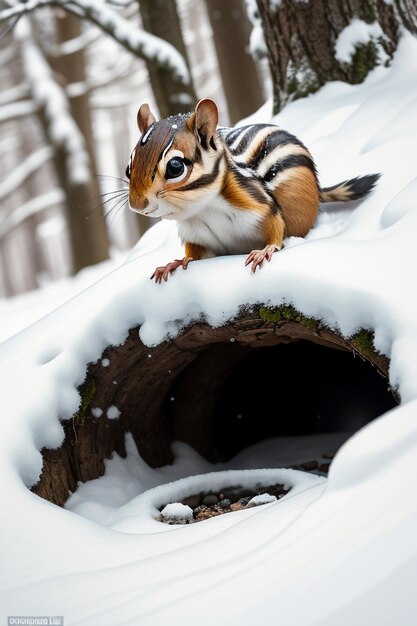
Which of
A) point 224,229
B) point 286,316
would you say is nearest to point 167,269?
point 224,229

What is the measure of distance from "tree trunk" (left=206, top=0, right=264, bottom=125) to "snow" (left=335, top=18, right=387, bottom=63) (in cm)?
299

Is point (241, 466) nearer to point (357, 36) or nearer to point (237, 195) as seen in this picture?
point (237, 195)

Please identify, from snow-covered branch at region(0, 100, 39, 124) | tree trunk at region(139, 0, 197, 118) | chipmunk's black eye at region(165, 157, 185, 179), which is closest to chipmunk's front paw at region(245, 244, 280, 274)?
chipmunk's black eye at region(165, 157, 185, 179)

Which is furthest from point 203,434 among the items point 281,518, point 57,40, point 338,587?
point 57,40

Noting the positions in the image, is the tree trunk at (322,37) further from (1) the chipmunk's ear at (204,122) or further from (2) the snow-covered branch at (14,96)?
(2) the snow-covered branch at (14,96)

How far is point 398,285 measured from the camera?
235cm

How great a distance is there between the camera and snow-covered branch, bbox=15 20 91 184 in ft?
29.8

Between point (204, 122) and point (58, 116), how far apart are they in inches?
279

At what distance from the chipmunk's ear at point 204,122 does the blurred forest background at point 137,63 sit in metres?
0.38

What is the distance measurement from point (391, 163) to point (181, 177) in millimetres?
1160

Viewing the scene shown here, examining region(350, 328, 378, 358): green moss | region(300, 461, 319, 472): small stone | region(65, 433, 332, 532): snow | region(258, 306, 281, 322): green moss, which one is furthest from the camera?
region(300, 461, 319, 472): small stone

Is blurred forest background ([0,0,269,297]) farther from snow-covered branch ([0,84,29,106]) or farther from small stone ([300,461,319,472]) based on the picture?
small stone ([300,461,319,472])

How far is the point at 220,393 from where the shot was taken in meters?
4.19

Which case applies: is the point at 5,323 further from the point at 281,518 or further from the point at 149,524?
the point at 281,518
